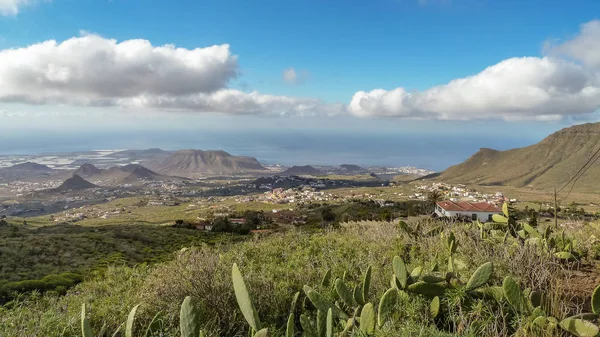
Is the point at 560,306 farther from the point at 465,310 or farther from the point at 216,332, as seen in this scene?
the point at 216,332

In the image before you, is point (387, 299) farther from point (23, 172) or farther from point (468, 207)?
point (23, 172)

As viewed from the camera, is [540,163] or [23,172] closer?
[540,163]

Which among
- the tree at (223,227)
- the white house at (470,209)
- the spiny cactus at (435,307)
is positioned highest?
the spiny cactus at (435,307)

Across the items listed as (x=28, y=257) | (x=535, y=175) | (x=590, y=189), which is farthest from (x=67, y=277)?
(x=535, y=175)

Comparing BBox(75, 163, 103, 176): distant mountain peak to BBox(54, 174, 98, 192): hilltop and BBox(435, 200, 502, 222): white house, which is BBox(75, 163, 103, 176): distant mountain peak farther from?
BBox(435, 200, 502, 222): white house

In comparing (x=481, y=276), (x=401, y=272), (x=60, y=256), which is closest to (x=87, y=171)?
(x=60, y=256)

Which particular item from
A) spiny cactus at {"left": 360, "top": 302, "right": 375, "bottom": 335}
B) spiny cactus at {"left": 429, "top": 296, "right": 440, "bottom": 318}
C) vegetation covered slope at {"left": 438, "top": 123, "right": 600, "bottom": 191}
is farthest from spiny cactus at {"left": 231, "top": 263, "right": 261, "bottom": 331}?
vegetation covered slope at {"left": 438, "top": 123, "right": 600, "bottom": 191}

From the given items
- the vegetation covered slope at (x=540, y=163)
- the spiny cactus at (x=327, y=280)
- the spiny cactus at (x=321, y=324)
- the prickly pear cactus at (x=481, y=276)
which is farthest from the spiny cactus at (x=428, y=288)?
the vegetation covered slope at (x=540, y=163)

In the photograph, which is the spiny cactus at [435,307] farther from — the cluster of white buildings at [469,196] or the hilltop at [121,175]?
the hilltop at [121,175]
